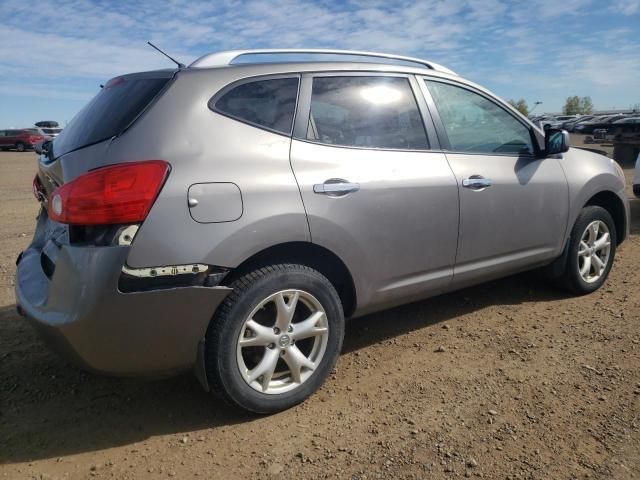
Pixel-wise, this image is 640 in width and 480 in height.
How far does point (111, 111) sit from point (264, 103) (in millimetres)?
749

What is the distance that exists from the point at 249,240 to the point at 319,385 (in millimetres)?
933

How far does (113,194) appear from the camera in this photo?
2.26 m

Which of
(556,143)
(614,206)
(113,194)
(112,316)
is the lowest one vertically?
(112,316)

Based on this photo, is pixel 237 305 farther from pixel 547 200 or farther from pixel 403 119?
pixel 547 200

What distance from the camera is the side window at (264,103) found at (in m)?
2.65

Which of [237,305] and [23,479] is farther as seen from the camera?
[237,305]

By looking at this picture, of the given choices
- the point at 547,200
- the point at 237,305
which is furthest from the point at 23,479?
the point at 547,200

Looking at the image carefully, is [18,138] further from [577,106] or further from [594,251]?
[577,106]

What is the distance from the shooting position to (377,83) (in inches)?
127

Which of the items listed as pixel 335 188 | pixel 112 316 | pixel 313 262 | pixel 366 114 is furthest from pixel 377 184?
pixel 112 316

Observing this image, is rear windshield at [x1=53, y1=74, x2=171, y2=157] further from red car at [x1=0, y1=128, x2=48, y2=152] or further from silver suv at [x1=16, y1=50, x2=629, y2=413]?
red car at [x1=0, y1=128, x2=48, y2=152]

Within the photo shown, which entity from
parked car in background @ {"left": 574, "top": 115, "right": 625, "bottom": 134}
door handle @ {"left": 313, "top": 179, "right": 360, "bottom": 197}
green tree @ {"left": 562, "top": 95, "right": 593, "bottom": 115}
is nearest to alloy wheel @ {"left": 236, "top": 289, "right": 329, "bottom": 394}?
door handle @ {"left": 313, "top": 179, "right": 360, "bottom": 197}

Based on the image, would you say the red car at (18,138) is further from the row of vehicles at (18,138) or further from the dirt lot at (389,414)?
the dirt lot at (389,414)

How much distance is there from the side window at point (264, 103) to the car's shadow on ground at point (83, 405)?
149 centimetres
